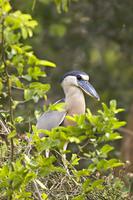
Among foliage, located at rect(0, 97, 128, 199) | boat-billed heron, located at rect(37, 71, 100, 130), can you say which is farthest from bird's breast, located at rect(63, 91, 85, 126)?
foliage, located at rect(0, 97, 128, 199)

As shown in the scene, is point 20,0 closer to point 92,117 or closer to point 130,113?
point 130,113

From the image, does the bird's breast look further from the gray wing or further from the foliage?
the foliage

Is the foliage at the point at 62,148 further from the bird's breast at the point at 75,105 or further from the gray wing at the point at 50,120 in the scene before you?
the bird's breast at the point at 75,105

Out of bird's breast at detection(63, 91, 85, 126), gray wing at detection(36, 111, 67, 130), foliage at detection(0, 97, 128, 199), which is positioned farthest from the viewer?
bird's breast at detection(63, 91, 85, 126)

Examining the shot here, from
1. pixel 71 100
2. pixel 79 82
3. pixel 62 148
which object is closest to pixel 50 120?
pixel 71 100

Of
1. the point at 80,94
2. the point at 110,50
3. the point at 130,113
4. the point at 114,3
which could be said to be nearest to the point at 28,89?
the point at 80,94

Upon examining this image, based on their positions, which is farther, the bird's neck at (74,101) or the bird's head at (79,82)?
the bird's neck at (74,101)

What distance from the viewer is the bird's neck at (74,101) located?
6266mm

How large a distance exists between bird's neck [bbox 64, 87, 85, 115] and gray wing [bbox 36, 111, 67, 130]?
0.08 metres

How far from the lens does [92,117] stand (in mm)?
3430

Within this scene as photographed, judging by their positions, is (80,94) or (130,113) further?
(130,113)

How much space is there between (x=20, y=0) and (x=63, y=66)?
1.07 meters

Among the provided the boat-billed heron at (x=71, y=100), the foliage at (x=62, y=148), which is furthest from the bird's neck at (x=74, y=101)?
the foliage at (x=62, y=148)

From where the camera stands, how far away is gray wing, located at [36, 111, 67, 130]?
20.1ft
